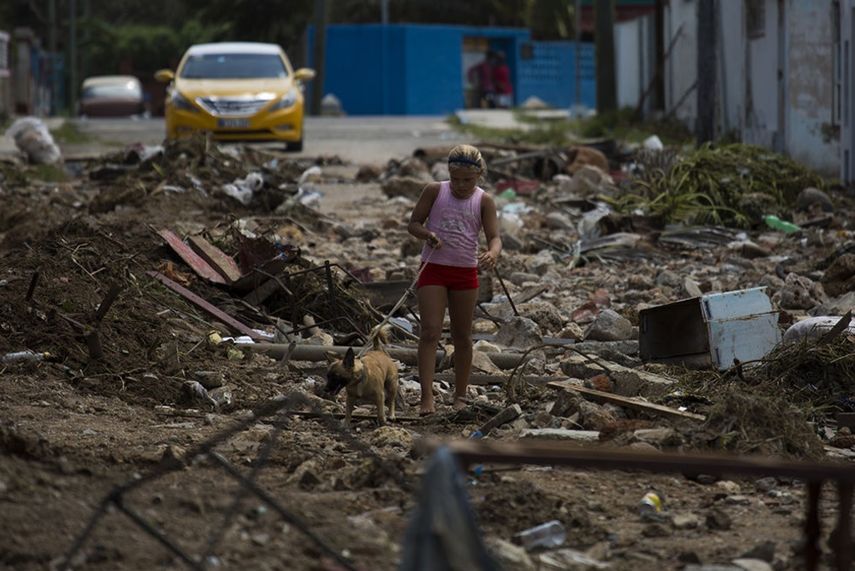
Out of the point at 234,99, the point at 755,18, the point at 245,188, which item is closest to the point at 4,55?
the point at 234,99

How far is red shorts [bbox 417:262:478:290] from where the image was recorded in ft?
24.4

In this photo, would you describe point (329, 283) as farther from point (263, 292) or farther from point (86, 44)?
point (86, 44)

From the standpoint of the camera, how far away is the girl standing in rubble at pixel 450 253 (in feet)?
24.1

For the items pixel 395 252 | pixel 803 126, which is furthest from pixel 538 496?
pixel 803 126

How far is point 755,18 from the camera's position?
2239cm

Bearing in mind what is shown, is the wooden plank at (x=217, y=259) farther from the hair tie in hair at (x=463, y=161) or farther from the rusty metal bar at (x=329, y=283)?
the hair tie in hair at (x=463, y=161)

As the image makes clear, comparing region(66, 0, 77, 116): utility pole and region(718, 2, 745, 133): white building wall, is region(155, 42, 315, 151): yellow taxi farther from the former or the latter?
region(66, 0, 77, 116): utility pole

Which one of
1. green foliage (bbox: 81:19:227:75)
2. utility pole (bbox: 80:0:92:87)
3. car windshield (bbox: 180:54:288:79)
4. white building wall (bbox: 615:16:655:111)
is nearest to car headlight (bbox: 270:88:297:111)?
car windshield (bbox: 180:54:288:79)

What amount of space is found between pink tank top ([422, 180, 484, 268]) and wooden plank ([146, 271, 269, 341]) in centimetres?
202

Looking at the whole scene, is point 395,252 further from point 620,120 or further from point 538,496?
point 620,120

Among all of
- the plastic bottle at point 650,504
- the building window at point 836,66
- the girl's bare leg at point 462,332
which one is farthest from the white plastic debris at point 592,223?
the plastic bottle at point 650,504

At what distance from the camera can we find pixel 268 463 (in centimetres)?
607

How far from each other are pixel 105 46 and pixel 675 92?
147ft

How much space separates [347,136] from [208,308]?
19.1 meters
